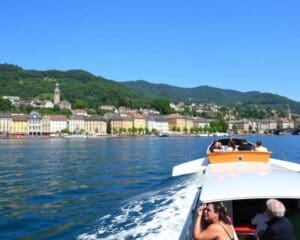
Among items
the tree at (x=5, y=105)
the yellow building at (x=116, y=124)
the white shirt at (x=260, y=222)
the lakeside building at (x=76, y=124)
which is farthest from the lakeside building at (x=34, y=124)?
the white shirt at (x=260, y=222)

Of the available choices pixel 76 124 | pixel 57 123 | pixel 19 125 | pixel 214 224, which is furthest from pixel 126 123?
pixel 214 224

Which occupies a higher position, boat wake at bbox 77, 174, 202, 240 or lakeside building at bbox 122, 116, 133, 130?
lakeside building at bbox 122, 116, 133, 130

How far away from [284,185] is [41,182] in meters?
16.2

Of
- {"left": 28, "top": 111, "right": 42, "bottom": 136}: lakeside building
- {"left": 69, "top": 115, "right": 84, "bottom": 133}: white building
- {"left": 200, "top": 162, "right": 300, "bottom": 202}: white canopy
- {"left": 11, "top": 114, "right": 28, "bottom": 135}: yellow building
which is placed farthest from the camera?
{"left": 69, "top": 115, "right": 84, "bottom": 133}: white building

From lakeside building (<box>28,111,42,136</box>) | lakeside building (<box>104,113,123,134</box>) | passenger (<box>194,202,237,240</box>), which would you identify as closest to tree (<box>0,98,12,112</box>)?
lakeside building (<box>28,111,42,136</box>)

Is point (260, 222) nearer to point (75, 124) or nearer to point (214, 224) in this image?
point (214, 224)

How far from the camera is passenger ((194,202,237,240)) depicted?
614 cm

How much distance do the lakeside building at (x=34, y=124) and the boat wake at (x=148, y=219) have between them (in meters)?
150

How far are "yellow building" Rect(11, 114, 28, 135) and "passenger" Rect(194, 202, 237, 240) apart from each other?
515 feet

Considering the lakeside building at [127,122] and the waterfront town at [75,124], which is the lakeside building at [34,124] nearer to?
the waterfront town at [75,124]

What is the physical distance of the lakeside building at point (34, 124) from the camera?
161m

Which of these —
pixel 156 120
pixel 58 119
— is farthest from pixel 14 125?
pixel 156 120

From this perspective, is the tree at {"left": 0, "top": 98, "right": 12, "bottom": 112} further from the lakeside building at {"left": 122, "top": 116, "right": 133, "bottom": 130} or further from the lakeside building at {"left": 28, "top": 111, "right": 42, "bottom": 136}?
the lakeside building at {"left": 122, "top": 116, "right": 133, "bottom": 130}

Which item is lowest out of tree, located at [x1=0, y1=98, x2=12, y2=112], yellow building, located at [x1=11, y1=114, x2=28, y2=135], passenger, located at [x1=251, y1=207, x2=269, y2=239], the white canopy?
passenger, located at [x1=251, y1=207, x2=269, y2=239]
